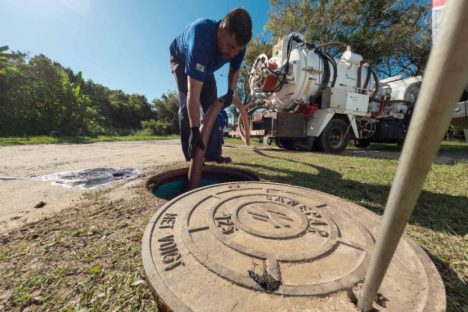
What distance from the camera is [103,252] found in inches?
46.1

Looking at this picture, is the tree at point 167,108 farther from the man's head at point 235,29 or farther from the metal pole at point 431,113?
the metal pole at point 431,113

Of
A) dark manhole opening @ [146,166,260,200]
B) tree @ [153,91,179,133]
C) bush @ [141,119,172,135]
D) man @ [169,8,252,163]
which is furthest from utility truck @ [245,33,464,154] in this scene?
tree @ [153,91,179,133]

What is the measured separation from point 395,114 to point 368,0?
874 centimetres

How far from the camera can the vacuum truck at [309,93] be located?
5484 mm

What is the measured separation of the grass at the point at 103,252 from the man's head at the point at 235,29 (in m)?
1.85

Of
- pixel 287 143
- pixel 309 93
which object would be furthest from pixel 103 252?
pixel 287 143

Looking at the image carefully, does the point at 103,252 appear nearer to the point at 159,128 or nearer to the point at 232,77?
the point at 232,77

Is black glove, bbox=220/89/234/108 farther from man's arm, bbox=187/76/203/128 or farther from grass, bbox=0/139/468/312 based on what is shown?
grass, bbox=0/139/468/312

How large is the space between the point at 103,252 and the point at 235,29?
230cm

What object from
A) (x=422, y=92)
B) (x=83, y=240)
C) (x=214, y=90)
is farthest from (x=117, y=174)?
(x=422, y=92)

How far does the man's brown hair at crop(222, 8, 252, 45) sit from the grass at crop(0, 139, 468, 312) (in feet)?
6.25

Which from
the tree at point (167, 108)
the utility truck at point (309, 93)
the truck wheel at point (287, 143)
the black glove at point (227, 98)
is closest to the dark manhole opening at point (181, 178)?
the black glove at point (227, 98)

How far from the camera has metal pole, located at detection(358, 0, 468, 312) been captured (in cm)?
41

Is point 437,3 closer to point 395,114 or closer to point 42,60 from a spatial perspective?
point 395,114
